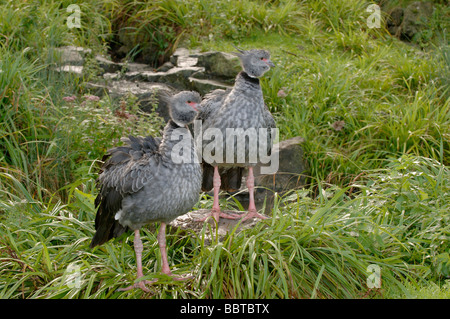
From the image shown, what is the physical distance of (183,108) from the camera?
10.6ft

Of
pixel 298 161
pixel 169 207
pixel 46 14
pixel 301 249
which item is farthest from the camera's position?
pixel 46 14

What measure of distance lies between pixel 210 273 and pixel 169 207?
1.63ft

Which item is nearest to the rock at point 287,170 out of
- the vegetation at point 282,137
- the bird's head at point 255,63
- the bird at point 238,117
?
the vegetation at point 282,137

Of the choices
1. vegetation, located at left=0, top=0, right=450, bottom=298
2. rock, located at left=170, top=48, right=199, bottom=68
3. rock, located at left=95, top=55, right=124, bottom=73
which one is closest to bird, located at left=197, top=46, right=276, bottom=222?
vegetation, located at left=0, top=0, right=450, bottom=298

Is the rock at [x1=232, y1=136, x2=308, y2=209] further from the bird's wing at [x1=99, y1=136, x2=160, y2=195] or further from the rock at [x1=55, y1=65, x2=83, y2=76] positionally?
the rock at [x1=55, y1=65, x2=83, y2=76]

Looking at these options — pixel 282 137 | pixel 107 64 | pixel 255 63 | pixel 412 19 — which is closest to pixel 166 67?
pixel 107 64

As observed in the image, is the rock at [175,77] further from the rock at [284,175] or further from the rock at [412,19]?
the rock at [412,19]

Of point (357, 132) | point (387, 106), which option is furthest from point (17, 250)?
point (387, 106)

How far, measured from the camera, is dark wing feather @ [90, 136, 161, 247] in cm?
320

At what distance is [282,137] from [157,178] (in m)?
2.85

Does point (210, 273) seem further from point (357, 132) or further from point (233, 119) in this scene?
point (357, 132)

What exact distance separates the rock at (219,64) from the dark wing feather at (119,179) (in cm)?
330

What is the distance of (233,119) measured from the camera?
3855 millimetres

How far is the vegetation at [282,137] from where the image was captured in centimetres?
337
